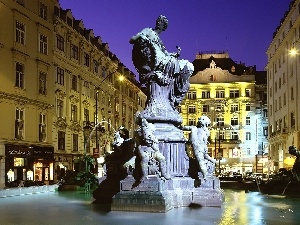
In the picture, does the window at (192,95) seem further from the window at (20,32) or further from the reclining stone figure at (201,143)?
the reclining stone figure at (201,143)

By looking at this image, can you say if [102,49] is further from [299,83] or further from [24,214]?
[24,214]

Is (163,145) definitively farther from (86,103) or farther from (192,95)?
(192,95)

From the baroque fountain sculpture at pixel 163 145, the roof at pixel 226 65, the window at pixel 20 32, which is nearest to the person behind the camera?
the baroque fountain sculpture at pixel 163 145

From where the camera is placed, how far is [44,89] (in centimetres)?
4322

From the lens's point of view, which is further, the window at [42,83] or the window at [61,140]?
the window at [61,140]

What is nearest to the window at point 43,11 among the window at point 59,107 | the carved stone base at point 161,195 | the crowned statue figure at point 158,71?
the window at point 59,107

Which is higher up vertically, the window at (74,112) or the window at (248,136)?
the window at (74,112)

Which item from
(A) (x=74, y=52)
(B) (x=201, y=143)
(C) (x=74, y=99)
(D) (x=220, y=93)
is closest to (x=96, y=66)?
(A) (x=74, y=52)

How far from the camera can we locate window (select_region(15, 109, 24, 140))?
3858 cm

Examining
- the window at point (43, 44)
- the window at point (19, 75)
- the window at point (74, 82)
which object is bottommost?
the window at point (19, 75)

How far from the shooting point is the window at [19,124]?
3858 centimetres

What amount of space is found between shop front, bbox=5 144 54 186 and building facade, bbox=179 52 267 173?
49.0 meters

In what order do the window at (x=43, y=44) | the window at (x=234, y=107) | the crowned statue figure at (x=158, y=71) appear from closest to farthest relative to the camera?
1. the crowned statue figure at (x=158, y=71)
2. the window at (x=43, y=44)
3. the window at (x=234, y=107)

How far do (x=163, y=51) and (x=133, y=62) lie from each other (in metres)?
0.87
